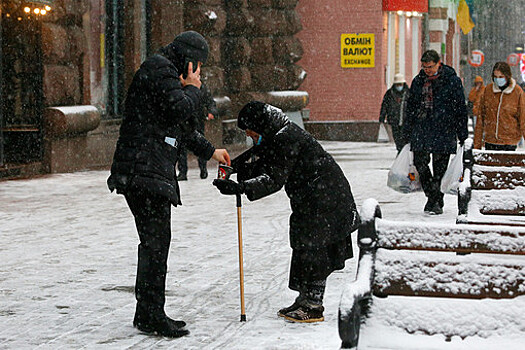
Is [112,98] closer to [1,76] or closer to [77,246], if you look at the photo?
[1,76]

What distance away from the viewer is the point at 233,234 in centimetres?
997

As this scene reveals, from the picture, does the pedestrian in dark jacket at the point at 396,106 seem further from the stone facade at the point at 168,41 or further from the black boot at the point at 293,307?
the black boot at the point at 293,307

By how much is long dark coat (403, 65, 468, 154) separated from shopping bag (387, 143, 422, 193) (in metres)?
1.07

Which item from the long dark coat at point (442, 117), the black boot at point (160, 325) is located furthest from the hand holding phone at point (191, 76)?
the long dark coat at point (442, 117)

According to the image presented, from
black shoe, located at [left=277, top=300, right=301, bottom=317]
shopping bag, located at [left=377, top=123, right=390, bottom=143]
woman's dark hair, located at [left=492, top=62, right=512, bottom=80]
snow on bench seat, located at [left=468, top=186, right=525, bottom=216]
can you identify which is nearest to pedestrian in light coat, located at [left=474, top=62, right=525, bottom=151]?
woman's dark hair, located at [left=492, top=62, right=512, bottom=80]

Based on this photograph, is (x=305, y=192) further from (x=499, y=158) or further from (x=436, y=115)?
(x=436, y=115)

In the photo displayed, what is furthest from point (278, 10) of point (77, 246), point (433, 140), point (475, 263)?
point (475, 263)

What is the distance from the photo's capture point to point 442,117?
1102 cm

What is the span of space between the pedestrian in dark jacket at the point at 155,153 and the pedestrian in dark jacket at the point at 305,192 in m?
0.35

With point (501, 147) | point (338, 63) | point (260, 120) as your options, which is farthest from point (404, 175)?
point (338, 63)

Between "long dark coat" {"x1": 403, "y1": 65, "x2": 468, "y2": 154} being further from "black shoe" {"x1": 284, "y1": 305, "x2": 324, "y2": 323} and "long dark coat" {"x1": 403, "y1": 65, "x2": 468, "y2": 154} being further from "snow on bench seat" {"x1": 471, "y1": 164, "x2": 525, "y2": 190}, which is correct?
"black shoe" {"x1": 284, "y1": 305, "x2": 324, "y2": 323}

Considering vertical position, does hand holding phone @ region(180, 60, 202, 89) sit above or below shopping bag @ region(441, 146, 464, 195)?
above

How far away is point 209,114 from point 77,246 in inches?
246

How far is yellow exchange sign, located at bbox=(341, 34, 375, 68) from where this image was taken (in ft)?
88.2
